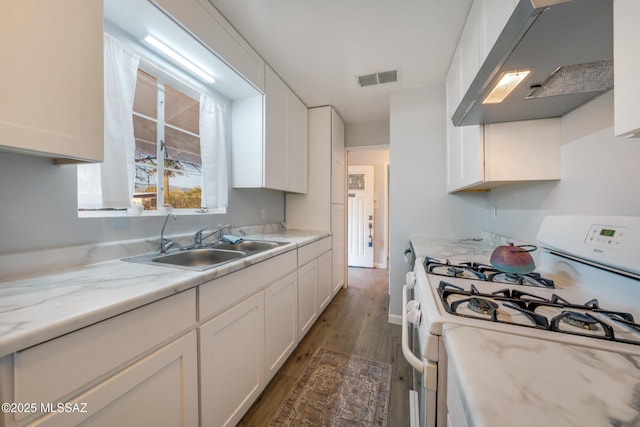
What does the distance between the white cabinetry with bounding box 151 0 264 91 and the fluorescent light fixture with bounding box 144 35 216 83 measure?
0.24 meters

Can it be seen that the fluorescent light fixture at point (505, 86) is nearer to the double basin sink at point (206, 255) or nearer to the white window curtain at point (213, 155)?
the double basin sink at point (206, 255)

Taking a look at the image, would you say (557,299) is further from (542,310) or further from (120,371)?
(120,371)

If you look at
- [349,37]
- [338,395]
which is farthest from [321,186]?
[338,395]

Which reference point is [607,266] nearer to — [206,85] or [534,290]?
[534,290]

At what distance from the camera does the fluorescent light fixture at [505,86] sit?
80cm

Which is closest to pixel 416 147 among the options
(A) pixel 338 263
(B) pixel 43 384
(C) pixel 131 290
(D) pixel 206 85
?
(A) pixel 338 263

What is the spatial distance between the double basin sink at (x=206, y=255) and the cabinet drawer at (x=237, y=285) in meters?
0.12

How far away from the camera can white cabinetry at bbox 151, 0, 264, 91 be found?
1.21 metres

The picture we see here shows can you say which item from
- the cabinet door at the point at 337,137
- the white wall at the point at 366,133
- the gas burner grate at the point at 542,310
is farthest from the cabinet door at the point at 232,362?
the white wall at the point at 366,133

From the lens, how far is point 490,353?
0.46 m

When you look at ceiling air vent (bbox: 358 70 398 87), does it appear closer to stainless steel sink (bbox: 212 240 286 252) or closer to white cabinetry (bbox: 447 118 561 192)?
white cabinetry (bbox: 447 118 561 192)

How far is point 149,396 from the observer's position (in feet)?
2.49

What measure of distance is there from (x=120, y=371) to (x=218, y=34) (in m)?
1.79

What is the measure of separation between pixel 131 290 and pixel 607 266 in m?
1.58
